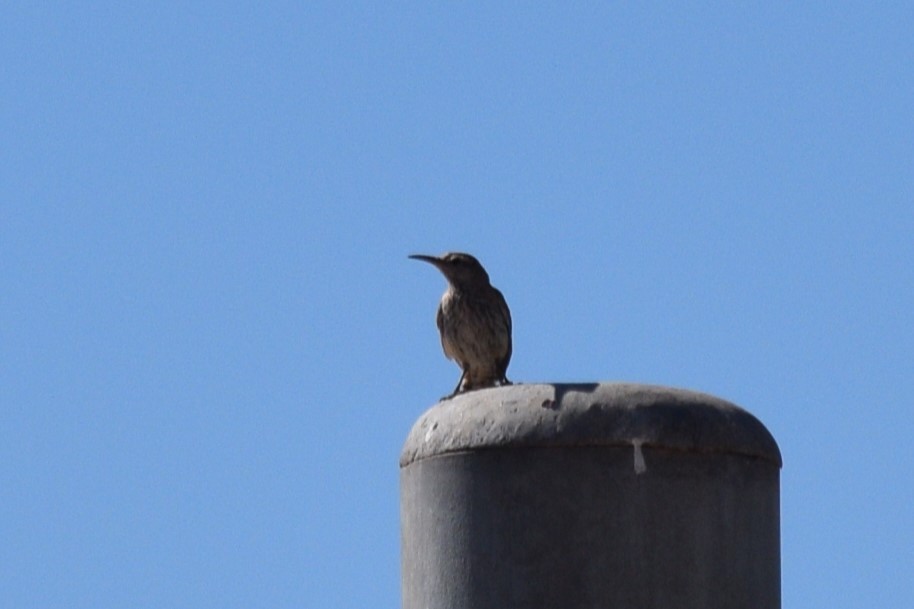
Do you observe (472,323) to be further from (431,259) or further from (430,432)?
(430,432)

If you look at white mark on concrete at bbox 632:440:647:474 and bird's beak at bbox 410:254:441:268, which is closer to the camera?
white mark on concrete at bbox 632:440:647:474

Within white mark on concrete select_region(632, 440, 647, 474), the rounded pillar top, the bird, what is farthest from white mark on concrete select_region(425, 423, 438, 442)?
the bird

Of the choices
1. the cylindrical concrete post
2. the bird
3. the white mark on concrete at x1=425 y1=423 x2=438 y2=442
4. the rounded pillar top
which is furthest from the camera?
the bird

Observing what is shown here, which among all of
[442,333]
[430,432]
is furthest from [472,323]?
[430,432]

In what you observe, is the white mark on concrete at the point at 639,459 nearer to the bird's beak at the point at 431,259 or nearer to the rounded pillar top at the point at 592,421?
the rounded pillar top at the point at 592,421

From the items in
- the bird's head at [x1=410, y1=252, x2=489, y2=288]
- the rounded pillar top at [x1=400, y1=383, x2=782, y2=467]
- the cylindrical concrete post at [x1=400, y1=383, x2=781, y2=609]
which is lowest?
the cylindrical concrete post at [x1=400, y1=383, x2=781, y2=609]

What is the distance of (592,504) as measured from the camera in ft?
25.5

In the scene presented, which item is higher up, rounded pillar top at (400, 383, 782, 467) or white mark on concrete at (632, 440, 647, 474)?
rounded pillar top at (400, 383, 782, 467)

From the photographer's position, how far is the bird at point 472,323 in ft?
46.7

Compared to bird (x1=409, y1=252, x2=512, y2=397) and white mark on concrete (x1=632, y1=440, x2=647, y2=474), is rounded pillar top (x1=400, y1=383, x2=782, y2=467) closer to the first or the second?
white mark on concrete (x1=632, y1=440, x2=647, y2=474)

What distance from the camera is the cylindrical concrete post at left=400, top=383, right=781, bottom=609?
7723 mm

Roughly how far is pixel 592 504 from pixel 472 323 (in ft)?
21.4

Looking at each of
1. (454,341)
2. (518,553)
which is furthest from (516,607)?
(454,341)

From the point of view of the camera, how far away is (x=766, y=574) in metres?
8.15
